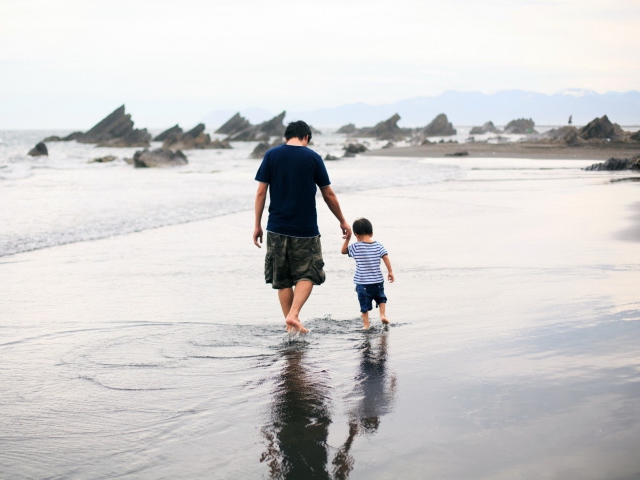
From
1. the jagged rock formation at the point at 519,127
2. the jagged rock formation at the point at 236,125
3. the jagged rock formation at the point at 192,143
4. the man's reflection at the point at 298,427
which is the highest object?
the jagged rock formation at the point at 236,125

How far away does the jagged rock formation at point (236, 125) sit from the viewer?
345 ft

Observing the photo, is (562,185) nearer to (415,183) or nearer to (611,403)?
(415,183)

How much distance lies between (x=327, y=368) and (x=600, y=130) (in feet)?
137

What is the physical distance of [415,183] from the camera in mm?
21484

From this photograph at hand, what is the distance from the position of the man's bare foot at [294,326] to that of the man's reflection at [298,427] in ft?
2.35

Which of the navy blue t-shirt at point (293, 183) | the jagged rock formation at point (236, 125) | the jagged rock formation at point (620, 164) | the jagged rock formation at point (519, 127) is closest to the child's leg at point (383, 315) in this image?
the navy blue t-shirt at point (293, 183)

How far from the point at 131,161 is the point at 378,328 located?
35.4 meters

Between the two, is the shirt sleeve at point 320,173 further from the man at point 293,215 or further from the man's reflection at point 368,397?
the man's reflection at point 368,397

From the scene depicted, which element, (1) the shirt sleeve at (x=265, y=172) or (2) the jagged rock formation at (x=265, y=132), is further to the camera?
(2) the jagged rock formation at (x=265, y=132)

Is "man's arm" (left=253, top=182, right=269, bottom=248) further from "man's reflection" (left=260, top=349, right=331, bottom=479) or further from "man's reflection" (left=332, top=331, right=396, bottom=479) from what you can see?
"man's reflection" (left=260, top=349, right=331, bottom=479)

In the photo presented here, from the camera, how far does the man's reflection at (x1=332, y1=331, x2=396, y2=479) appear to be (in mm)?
3061

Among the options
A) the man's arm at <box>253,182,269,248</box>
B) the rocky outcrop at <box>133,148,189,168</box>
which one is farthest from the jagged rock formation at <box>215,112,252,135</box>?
the man's arm at <box>253,182,269,248</box>

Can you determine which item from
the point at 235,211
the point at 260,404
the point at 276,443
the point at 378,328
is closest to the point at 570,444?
the point at 276,443

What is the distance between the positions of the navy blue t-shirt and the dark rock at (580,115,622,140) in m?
40.3
